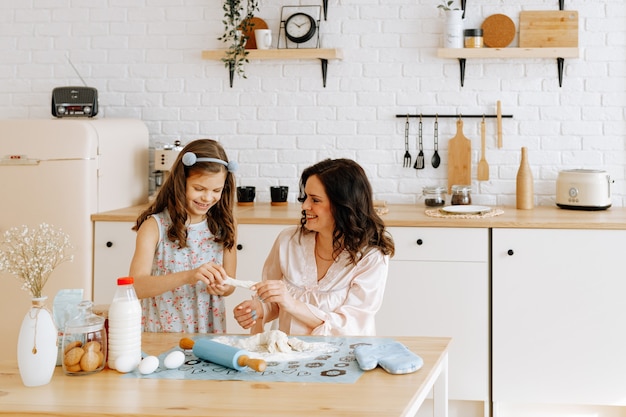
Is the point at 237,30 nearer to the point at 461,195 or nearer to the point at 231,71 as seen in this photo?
the point at 231,71

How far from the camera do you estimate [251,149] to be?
183 inches

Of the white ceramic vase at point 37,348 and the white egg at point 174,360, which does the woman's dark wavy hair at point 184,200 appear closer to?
the white egg at point 174,360

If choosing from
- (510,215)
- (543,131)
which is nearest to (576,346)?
(510,215)

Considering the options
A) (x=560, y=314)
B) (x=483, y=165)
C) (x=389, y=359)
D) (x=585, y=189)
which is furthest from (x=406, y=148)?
(x=389, y=359)

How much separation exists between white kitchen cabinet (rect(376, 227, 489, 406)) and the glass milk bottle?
1943 millimetres

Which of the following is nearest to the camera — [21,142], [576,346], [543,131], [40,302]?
[40,302]

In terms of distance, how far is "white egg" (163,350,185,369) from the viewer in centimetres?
207

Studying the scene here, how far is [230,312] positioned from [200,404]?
228 centimetres

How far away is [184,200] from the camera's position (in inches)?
111

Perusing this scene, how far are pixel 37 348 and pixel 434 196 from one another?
8.92 ft

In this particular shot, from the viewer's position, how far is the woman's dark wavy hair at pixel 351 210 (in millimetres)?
2715

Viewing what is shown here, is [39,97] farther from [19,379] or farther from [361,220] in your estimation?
[19,379]

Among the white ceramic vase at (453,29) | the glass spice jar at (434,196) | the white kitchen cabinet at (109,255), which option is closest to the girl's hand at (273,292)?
the white kitchen cabinet at (109,255)

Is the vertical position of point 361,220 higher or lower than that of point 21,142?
lower
